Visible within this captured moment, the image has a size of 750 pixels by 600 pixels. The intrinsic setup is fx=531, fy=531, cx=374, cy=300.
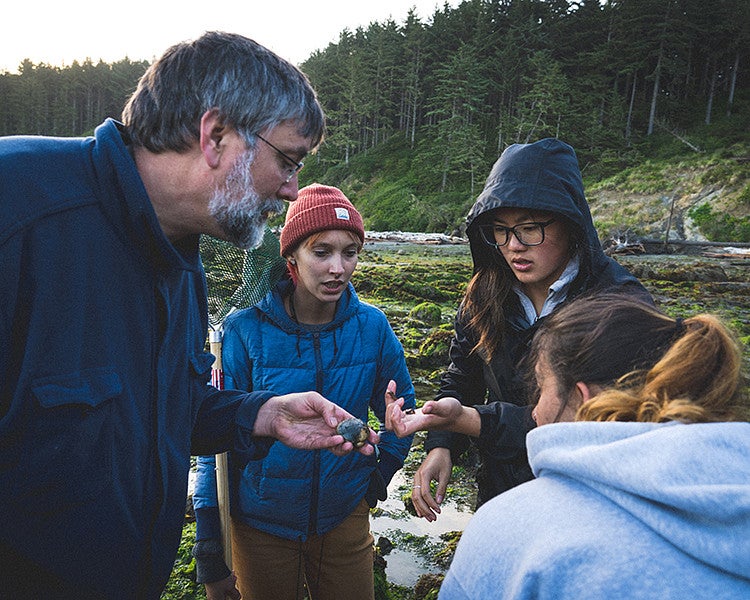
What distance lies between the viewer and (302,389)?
2.80 metres

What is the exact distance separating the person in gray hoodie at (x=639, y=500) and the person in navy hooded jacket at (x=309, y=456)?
158 centimetres

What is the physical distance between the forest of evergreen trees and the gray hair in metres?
43.6

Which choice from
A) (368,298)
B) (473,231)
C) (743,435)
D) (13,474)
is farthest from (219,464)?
(368,298)

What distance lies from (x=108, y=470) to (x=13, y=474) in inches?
10.0

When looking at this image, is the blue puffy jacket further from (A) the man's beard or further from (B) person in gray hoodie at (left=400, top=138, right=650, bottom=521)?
(A) the man's beard

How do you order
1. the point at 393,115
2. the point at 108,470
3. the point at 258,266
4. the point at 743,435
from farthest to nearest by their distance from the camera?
the point at 393,115
the point at 258,266
the point at 108,470
the point at 743,435

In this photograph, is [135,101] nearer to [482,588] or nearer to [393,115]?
[482,588]

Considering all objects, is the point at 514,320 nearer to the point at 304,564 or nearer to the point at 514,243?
the point at 514,243

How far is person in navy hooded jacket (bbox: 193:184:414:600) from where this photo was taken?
273 centimetres

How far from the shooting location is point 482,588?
118cm

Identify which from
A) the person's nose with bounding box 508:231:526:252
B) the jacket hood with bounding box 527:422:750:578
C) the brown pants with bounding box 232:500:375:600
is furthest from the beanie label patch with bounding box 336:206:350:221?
the jacket hood with bounding box 527:422:750:578

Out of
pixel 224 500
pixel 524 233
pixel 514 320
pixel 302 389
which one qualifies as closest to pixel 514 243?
pixel 524 233

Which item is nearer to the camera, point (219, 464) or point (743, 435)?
point (743, 435)

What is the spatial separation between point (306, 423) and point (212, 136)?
4.33 feet
